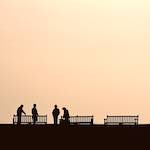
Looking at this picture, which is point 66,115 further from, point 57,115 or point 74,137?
point 74,137

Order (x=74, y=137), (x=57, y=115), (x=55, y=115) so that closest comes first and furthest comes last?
(x=74, y=137) → (x=55, y=115) → (x=57, y=115)

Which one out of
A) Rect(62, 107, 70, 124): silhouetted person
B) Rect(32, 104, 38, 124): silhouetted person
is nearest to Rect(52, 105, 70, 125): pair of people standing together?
Rect(62, 107, 70, 124): silhouetted person

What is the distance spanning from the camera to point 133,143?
45.0 metres

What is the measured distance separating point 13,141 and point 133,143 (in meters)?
9.36

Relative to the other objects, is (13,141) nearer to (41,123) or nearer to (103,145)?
(41,123)

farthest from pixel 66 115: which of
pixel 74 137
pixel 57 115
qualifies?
pixel 74 137

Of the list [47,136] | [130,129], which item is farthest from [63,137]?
[130,129]

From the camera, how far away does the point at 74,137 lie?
4516cm

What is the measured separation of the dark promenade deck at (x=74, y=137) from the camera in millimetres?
44406

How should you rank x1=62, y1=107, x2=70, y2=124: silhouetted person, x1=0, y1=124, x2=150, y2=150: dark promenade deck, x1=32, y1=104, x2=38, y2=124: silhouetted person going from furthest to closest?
x1=32, y1=104, x2=38, y2=124: silhouetted person → x1=62, y1=107, x2=70, y2=124: silhouetted person → x1=0, y1=124, x2=150, y2=150: dark promenade deck

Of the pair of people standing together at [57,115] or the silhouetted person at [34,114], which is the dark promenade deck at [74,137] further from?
the silhouetted person at [34,114]

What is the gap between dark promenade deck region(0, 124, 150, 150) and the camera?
44406 millimetres

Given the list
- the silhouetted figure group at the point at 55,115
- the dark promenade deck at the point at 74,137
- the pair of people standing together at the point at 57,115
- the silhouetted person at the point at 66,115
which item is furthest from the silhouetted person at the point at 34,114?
the silhouetted person at the point at 66,115

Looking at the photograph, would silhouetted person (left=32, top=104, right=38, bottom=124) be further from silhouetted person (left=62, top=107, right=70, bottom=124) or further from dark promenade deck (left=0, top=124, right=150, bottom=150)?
silhouetted person (left=62, top=107, right=70, bottom=124)
